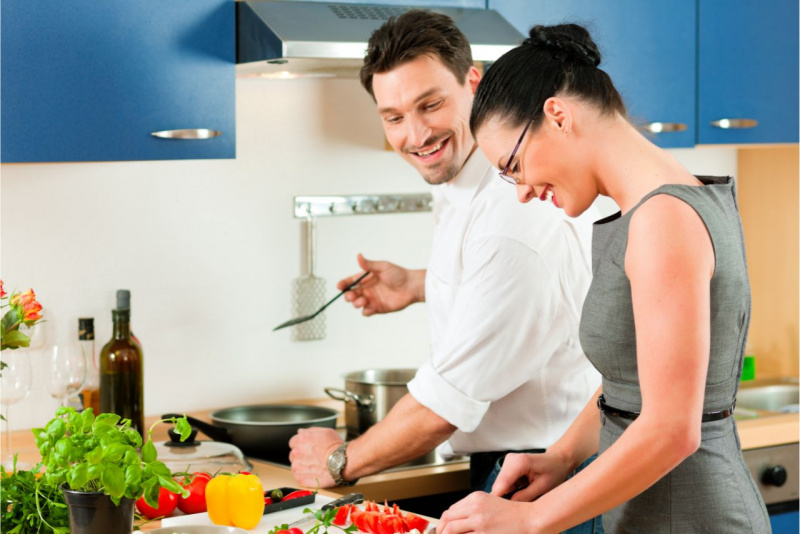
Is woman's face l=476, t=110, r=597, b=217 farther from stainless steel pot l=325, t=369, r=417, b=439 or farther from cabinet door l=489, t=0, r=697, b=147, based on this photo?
cabinet door l=489, t=0, r=697, b=147

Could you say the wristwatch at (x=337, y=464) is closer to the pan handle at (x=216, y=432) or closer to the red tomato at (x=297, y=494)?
the red tomato at (x=297, y=494)

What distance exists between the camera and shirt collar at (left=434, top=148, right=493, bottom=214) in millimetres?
2068

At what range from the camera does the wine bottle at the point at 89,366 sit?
93.4 inches

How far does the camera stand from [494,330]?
6.24 feet

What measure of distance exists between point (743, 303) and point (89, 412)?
2.89 feet

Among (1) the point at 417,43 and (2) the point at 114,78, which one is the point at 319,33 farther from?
(2) the point at 114,78

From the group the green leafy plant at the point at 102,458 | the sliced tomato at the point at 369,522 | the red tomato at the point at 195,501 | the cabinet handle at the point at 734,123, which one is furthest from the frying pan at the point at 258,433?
the cabinet handle at the point at 734,123

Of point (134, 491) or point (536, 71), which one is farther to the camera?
point (536, 71)

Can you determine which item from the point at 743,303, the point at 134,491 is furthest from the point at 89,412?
the point at 743,303

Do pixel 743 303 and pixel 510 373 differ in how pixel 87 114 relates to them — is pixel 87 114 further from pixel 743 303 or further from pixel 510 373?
pixel 743 303

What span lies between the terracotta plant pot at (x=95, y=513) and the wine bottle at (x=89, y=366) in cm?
102

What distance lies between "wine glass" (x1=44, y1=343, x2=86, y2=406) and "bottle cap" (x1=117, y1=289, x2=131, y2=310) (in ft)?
0.42

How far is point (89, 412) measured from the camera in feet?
4.50

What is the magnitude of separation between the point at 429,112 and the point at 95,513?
1.04m
